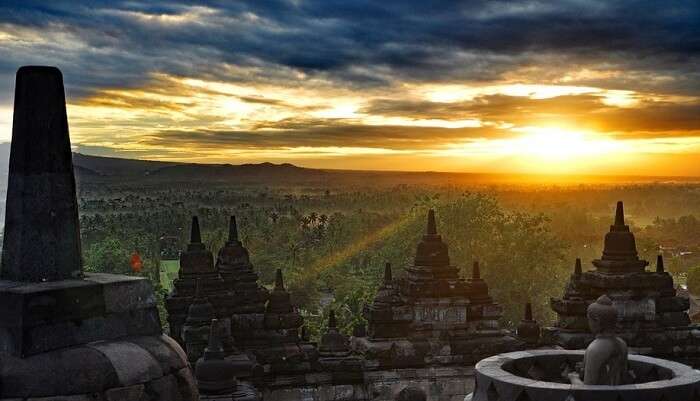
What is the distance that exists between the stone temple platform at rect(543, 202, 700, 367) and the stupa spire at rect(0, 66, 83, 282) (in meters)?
12.6

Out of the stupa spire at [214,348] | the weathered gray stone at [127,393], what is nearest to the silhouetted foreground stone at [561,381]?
the weathered gray stone at [127,393]

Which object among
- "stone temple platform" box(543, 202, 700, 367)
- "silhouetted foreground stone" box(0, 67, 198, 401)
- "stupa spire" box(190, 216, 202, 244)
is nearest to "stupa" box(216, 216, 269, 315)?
"stupa spire" box(190, 216, 202, 244)

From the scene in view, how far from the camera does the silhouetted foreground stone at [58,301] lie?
7.22m

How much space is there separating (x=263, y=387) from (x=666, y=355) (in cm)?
924

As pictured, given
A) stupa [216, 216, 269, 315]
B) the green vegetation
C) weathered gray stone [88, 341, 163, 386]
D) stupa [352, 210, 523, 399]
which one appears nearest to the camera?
Result: weathered gray stone [88, 341, 163, 386]

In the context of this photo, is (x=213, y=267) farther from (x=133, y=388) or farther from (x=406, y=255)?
(x=406, y=255)

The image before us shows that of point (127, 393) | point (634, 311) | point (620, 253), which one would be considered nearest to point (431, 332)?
point (634, 311)

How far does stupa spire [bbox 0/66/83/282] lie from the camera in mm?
7836

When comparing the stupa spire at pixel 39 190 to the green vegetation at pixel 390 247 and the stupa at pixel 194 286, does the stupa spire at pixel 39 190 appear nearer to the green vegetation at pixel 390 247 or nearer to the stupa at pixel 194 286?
the stupa at pixel 194 286

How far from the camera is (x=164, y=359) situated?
7.92 m

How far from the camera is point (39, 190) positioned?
26.0 feet

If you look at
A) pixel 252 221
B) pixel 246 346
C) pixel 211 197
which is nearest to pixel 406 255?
pixel 246 346

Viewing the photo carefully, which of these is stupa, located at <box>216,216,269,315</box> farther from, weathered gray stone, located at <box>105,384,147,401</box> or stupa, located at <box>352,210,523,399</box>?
weathered gray stone, located at <box>105,384,147,401</box>

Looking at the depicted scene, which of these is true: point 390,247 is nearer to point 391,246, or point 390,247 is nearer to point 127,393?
point 391,246
